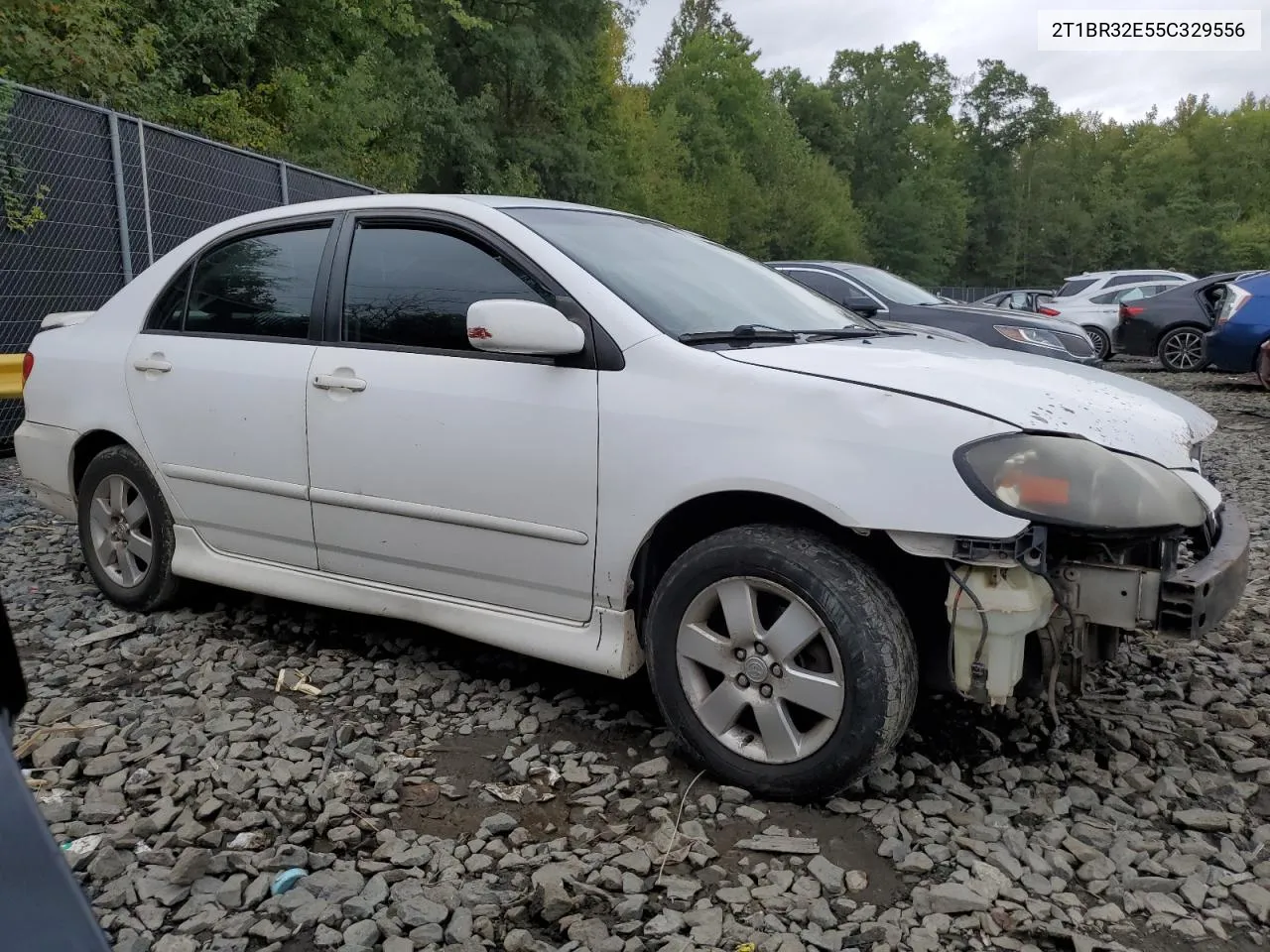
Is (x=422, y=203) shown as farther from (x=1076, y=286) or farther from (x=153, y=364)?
(x=1076, y=286)

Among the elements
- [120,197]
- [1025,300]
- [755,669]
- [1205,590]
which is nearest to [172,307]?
[755,669]

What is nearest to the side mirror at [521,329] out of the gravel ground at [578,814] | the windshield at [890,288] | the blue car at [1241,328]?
the gravel ground at [578,814]

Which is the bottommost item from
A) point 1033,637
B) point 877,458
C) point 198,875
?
point 198,875

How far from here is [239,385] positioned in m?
3.53

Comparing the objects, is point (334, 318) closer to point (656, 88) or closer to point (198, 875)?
point (198, 875)

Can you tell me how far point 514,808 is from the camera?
263 cm

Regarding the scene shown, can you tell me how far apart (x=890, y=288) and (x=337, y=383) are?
7.22m

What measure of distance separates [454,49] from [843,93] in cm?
4756

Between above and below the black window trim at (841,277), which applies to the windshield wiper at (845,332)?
below

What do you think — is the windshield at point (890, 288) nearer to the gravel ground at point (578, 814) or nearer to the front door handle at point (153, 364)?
the gravel ground at point (578, 814)

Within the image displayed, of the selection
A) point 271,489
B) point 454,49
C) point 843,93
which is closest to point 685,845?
point 271,489

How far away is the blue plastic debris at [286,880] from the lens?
2273mm

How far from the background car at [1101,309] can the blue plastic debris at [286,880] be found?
16.4 metres

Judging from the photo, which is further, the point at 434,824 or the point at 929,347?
the point at 929,347
